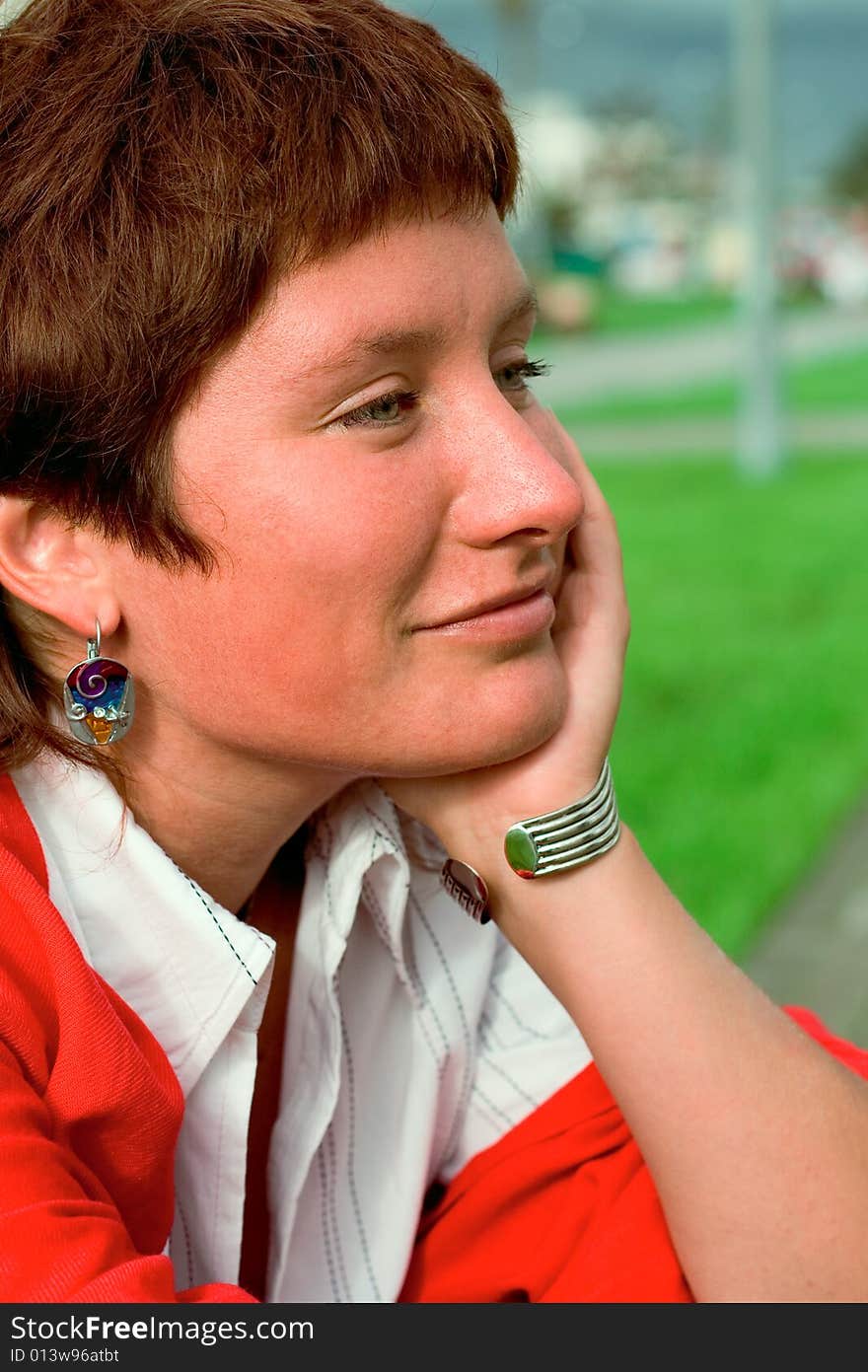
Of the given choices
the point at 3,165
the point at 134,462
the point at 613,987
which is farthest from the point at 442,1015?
the point at 3,165

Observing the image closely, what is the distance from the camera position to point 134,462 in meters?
1.66

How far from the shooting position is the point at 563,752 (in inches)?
76.1

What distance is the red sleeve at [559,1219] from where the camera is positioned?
1.89m

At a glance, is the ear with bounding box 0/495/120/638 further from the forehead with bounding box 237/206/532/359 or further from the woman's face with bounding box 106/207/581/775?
the forehead with bounding box 237/206/532/359

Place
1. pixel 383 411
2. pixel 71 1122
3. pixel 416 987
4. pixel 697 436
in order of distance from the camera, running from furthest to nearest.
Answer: pixel 697 436
pixel 416 987
pixel 383 411
pixel 71 1122

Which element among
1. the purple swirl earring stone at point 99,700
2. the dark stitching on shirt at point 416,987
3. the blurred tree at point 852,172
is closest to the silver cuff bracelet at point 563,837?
the dark stitching on shirt at point 416,987

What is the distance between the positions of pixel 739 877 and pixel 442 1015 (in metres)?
2.67

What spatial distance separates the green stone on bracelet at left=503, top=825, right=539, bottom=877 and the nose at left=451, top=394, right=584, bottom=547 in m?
0.36

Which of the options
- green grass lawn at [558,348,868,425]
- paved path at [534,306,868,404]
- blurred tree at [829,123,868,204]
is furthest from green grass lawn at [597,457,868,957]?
blurred tree at [829,123,868,204]

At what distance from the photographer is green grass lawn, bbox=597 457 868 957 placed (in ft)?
15.9

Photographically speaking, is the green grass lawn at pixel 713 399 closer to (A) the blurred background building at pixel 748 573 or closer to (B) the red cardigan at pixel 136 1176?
(A) the blurred background building at pixel 748 573

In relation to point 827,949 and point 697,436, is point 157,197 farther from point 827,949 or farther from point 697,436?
point 697,436

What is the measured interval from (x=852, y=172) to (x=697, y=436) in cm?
6772

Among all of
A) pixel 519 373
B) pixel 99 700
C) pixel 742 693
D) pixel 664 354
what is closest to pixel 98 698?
pixel 99 700
